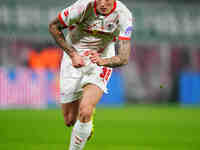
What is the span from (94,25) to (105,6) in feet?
1.24

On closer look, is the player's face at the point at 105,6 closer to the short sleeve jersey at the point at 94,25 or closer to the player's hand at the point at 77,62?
the short sleeve jersey at the point at 94,25

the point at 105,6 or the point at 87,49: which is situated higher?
the point at 105,6

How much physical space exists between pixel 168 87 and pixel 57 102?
775 centimetres

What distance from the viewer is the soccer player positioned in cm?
684

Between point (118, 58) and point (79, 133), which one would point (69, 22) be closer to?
point (118, 58)

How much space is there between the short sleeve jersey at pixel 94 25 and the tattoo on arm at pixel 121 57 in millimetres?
86

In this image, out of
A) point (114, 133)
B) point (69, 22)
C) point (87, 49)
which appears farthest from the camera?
point (114, 133)

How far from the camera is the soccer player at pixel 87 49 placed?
684 cm

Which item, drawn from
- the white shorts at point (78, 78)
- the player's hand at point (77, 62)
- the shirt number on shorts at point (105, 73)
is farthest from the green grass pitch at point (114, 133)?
the player's hand at point (77, 62)

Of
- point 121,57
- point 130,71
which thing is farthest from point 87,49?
point 130,71

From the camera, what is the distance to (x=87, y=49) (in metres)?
7.75

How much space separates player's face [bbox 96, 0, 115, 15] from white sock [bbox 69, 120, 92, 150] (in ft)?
4.77

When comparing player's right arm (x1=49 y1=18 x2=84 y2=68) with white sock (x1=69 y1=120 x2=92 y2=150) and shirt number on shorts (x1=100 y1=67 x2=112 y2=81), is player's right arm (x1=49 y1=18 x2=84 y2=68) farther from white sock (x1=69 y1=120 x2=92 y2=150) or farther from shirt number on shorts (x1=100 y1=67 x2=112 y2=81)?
white sock (x1=69 y1=120 x2=92 y2=150)

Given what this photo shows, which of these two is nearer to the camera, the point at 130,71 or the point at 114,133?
the point at 114,133
